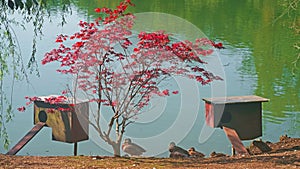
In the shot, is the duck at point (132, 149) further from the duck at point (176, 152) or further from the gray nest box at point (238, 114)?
the gray nest box at point (238, 114)

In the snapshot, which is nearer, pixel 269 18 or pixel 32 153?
pixel 32 153

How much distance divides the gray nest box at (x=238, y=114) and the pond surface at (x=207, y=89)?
1.75 feet

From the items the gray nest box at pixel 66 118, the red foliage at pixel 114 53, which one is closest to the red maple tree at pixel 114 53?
the red foliage at pixel 114 53

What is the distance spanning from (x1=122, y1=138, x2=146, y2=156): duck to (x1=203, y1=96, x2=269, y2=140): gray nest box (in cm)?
71

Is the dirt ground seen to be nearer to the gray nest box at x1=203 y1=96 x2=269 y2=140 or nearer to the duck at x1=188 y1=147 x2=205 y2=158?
the gray nest box at x1=203 y1=96 x2=269 y2=140

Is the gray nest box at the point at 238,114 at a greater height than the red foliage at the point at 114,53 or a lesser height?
lesser

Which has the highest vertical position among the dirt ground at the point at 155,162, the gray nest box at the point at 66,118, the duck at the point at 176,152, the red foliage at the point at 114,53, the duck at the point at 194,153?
the red foliage at the point at 114,53

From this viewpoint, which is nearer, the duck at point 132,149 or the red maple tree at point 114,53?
the red maple tree at point 114,53

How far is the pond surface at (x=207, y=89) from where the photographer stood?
5.75 meters

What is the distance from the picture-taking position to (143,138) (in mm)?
5832

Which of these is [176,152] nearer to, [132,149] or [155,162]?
[132,149]

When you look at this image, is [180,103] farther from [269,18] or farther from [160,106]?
[269,18]

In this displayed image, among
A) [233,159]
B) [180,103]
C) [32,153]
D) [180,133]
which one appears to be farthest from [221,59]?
[233,159]

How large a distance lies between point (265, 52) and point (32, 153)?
6388mm
